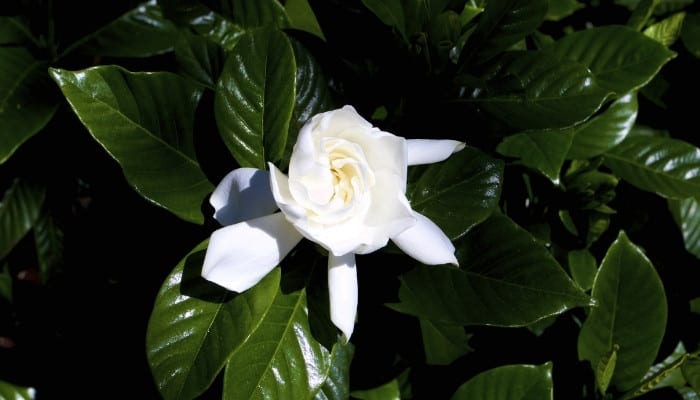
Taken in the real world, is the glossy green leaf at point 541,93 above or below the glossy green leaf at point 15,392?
above

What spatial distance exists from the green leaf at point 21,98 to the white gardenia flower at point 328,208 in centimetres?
82

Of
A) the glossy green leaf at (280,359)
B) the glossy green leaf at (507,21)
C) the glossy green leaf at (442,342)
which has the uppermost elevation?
the glossy green leaf at (507,21)

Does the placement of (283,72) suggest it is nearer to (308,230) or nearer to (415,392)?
(308,230)

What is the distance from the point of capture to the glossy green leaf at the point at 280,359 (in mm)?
1134

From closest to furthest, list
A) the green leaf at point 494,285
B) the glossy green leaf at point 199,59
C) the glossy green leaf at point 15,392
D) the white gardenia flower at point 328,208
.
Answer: the white gardenia flower at point 328,208 → the green leaf at point 494,285 → the glossy green leaf at point 199,59 → the glossy green leaf at point 15,392

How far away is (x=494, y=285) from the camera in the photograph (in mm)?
1255

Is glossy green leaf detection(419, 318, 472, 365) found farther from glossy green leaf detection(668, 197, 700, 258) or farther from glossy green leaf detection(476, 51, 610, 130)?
glossy green leaf detection(668, 197, 700, 258)

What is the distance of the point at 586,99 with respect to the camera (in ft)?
4.26

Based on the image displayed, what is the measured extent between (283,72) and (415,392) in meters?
1.02

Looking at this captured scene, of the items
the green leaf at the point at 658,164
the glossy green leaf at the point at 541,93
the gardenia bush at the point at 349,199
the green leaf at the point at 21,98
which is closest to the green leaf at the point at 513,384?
the gardenia bush at the point at 349,199

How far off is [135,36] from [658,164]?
1438mm

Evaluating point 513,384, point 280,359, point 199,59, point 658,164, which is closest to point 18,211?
point 199,59

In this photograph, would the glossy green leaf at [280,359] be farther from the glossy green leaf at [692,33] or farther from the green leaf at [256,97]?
the glossy green leaf at [692,33]

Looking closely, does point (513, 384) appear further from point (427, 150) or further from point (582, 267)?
point (427, 150)
